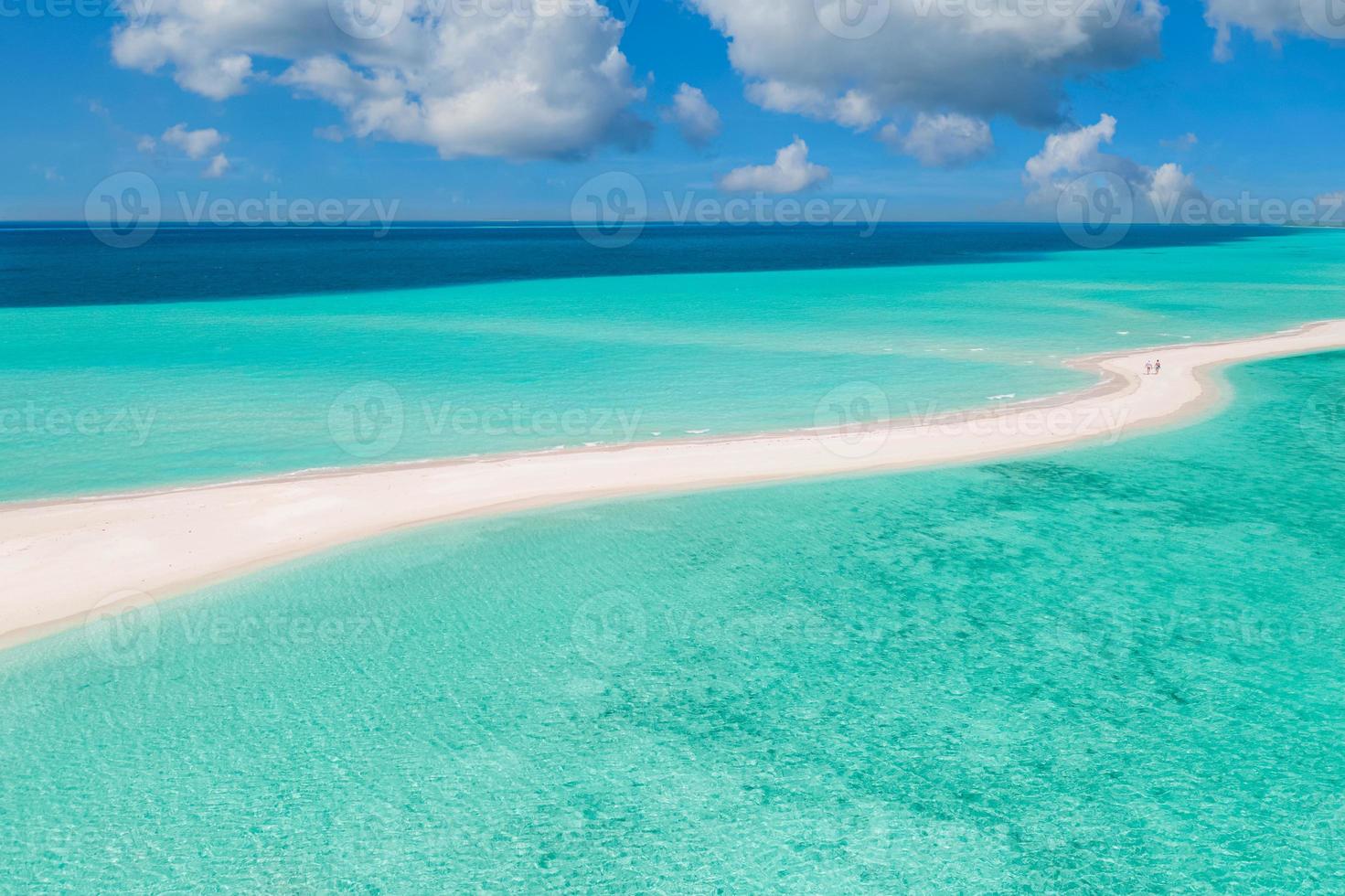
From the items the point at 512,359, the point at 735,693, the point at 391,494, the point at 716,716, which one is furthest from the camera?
the point at 512,359

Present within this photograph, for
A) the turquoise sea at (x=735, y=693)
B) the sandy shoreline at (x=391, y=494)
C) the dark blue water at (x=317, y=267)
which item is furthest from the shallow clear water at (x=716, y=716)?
the dark blue water at (x=317, y=267)

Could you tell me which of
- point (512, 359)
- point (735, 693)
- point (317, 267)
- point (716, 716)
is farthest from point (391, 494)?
point (317, 267)

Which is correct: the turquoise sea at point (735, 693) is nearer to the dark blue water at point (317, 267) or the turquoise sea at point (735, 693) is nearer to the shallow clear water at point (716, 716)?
the shallow clear water at point (716, 716)

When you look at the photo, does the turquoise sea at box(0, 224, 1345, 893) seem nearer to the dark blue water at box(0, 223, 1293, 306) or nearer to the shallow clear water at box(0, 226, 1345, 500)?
the shallow clear water at box(0, 226, 1345, 500)

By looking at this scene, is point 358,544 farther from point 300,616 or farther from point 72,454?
point 72,454

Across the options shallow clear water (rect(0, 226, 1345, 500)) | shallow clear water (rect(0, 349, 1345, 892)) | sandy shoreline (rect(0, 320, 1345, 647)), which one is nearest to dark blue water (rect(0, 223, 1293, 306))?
shallow clear water (rect(0, 226, 1345, 500))

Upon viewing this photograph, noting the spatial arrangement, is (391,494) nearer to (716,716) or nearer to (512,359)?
(716,716)
